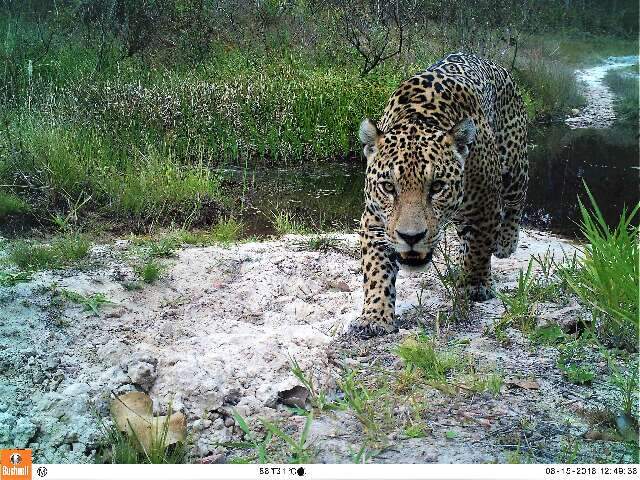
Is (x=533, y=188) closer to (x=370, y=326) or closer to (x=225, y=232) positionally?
(x=225, y=232)

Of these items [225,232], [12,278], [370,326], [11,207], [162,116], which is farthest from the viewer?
[162,116]

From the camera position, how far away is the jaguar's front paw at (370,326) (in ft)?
13.4

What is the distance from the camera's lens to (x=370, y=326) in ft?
13.4

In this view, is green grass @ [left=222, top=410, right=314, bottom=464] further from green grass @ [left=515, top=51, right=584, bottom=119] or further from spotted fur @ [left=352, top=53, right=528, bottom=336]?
green grass @ [left=515, top=51, right=584, bottom=119]

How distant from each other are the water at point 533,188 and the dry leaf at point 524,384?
372 cm

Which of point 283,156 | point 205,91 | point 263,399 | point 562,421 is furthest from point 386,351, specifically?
point 205,91

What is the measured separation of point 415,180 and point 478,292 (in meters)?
1.22

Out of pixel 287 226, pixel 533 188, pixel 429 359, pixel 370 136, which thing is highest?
pixel 370 136

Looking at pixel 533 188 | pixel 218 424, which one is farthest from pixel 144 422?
pixel 533 188

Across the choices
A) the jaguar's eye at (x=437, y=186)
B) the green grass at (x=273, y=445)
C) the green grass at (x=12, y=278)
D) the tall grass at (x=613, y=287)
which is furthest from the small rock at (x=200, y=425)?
the tall grass at (x=613, y=287)

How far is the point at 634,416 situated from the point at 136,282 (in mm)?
2903

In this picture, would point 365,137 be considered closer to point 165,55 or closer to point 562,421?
point 562,421

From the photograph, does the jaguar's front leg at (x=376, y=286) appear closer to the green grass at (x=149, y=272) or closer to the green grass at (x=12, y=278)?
the green grass at (x=149, y=272)

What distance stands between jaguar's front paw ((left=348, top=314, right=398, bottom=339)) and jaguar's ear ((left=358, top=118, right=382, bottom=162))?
2.81 ft
